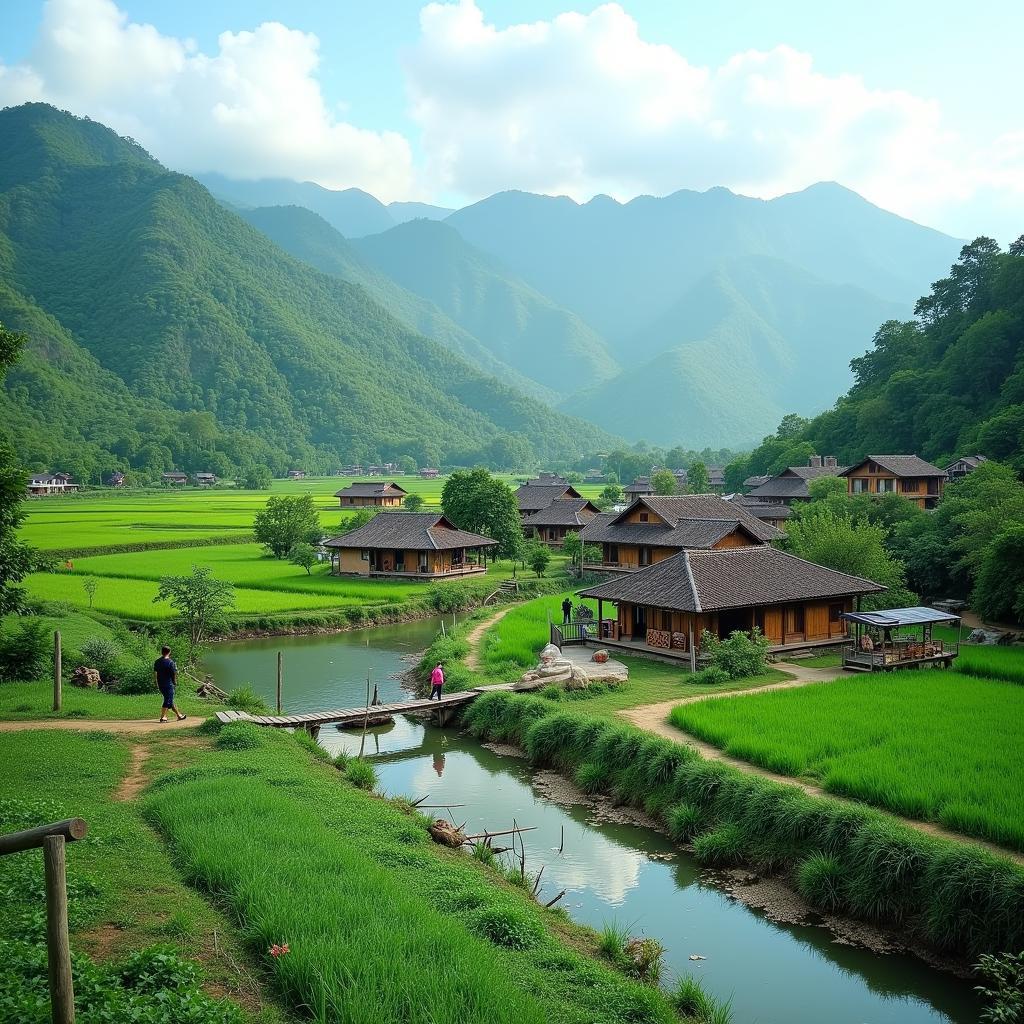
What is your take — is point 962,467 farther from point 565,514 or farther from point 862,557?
point 862,557

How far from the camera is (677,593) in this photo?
28.1 m

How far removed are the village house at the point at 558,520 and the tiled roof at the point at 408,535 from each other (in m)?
12.5

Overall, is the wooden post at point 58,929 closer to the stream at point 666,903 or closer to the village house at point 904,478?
the stream at point 666,903

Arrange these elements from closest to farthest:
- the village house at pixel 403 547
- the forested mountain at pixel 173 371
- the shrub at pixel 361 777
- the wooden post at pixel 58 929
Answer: the wooden post at pixel 58 929, the shrub at pixel 361 777, the village house at pixel 403 547, the forested mountain at pixel 173 371

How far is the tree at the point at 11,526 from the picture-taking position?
55.1 ft

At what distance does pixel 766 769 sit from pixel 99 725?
46.8ft

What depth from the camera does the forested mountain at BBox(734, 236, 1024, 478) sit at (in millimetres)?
66500

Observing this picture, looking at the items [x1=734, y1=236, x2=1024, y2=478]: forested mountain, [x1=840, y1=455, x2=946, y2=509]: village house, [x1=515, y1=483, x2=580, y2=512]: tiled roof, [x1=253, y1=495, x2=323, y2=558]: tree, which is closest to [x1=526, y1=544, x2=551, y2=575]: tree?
[x1=253, y1=495, x2=323, y2=558]: tree

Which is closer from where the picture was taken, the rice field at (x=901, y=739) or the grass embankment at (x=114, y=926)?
the grass embankment at (x=114, y=926)

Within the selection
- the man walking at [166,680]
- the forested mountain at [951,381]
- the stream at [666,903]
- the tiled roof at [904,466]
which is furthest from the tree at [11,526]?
the tiled roof at [904,466]

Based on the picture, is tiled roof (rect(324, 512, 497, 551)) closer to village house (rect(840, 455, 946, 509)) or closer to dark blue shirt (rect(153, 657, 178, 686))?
dark blue shirt (rect(153, 657, 178, 686))

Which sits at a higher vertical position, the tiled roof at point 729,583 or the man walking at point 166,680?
the tiled roof at point 729,583

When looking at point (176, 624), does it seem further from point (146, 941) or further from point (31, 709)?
point (146, 941)

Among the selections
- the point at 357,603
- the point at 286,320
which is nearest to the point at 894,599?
the point at 357,603
